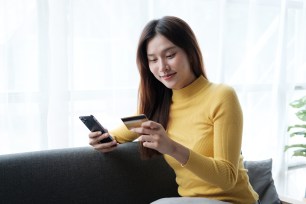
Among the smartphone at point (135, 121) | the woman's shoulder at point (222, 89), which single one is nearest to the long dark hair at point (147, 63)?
the woman's shoulder at point (222, 89)

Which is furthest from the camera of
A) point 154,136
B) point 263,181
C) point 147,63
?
point 263,181

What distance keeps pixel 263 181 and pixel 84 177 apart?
1.03 meters

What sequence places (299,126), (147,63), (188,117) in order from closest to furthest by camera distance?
(188,117) < (147,63) < (299,126)

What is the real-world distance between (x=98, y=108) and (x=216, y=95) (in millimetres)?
785

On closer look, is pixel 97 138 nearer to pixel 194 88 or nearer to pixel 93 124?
pixel 93 124

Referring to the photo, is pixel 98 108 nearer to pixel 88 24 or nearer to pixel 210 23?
pixel 88 24

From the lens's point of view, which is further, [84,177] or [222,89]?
[84,177]

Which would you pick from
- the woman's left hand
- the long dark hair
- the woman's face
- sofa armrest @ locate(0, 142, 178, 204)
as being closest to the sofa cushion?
sofa armrest @ locate(0, 142, 178, 204)

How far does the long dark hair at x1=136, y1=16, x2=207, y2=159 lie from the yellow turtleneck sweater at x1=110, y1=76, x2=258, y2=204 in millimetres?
48

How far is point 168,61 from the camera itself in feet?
4.91

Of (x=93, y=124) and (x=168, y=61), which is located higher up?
(x=168, y=61)

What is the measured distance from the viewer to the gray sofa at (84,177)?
1.46 meters

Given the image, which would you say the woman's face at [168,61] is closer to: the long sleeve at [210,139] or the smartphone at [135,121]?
the long sleeve at [210,139]

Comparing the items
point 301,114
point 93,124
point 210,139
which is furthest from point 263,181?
point 93,124
